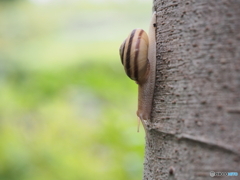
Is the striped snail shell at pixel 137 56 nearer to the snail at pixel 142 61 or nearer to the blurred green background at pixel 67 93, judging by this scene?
the snail at pixel 142 61

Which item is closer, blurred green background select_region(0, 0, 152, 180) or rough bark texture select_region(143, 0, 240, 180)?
rough bark texture select_region(143, 0, 240, 180)

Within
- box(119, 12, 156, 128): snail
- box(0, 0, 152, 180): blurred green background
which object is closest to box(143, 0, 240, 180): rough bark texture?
box(119, 12, 156, 128): snail

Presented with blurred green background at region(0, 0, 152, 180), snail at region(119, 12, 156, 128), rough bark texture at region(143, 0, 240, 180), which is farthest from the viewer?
blurred green background at region(0, 0, 152, 180)

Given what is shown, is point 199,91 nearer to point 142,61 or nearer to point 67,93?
point 142,61

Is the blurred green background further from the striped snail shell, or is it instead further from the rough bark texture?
the rough bark texture

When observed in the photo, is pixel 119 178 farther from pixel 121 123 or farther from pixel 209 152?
pixel 209 152

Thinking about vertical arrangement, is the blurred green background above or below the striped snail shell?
below

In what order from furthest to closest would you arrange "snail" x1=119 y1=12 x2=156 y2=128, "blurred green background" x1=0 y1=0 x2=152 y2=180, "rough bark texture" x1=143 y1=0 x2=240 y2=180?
"blurred green background" x1=0 y1=0 x2=152 y2=180
"snail" x1=119 y1=12 x2=156 y2=128
"rough bark texture" x1=143 y1=0 x2=240 y2=180
